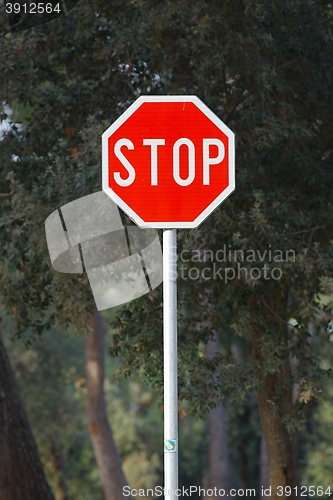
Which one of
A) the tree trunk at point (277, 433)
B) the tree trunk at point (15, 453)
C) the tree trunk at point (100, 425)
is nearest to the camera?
the tree trunk at point (277, 433)

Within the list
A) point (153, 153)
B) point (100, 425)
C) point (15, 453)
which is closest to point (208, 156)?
point (153, 153)

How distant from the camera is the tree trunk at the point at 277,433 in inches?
264

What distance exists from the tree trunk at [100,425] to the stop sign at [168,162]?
11.1m

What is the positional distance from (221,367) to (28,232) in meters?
2.17

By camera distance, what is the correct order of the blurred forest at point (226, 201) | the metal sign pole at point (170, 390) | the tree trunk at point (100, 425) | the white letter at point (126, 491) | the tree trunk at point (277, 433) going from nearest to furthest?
the metal sign pole at point (170, 390) < the blurred forest at point (226, 201) < the tree trunk at point (277, 433) < the white letter at point (126, 491) < the tree trunk at point (100, 425)

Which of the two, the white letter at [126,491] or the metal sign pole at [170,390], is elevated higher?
the metal sign pole at [170,390]

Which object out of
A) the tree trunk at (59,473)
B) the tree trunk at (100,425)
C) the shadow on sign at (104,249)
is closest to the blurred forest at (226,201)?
the shadow on sign at (104,249)

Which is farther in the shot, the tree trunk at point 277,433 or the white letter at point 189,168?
the tree trunk at point 277,433

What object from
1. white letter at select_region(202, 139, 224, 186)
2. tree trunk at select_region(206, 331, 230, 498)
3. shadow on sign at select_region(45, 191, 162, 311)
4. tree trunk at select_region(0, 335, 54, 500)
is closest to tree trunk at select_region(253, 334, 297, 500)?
shadow on sign at select_region(45, 191, 162, 311)

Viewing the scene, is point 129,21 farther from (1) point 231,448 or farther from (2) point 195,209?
(1) point 231,448

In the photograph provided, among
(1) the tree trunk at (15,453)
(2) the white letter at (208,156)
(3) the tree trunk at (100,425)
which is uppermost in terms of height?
(2) the white letter at (208,156)

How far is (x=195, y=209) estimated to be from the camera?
2633 mm

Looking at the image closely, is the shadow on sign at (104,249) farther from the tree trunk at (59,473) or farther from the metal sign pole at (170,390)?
the tree trunk at (59,473)

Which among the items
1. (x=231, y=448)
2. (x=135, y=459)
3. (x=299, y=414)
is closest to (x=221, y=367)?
(x=299, y=414)
